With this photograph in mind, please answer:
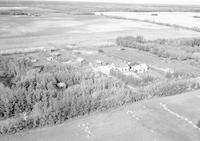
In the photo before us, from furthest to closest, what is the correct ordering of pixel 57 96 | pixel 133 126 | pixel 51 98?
pixel 57 96, pixel 51 98, pixel 133 126

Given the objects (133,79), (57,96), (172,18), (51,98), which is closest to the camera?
(51,98)

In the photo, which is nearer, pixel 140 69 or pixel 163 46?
pixel 140 69

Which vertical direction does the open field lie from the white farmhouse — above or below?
above

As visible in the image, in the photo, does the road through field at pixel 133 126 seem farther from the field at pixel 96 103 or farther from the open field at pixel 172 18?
the open field at pixel 172 18

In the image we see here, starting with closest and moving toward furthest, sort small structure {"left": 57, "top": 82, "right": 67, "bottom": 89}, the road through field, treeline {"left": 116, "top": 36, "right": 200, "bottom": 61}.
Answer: the road through field, small structure {"left": 57, "top": 82, "right": 67, "bottom": 89}, treeline {"left": 116, "top": 36, "right": 200, "bottom": 61}

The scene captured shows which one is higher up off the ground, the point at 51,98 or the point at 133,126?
the point at 51,98

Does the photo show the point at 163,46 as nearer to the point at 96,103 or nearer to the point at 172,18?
the point at 96,103

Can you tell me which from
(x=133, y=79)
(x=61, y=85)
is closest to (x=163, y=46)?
(x=133, y=79)

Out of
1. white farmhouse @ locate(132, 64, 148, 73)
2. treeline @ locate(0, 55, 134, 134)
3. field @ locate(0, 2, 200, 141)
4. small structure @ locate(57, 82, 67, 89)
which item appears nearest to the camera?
field @ locate(0, 2, 200, 141)

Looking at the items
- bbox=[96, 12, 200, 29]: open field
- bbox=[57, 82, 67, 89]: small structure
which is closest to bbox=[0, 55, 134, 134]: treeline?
bbox=[57, 82, 67, 89]: small structure

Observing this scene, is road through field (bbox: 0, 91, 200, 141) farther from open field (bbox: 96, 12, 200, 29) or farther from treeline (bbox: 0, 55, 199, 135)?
open field (bbox: 96, 12, 200, 29)

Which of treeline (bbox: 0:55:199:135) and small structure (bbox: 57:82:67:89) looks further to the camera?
small structure (bbox: 57:82:67:89)

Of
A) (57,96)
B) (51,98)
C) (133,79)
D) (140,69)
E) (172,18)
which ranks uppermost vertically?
(172,18)
